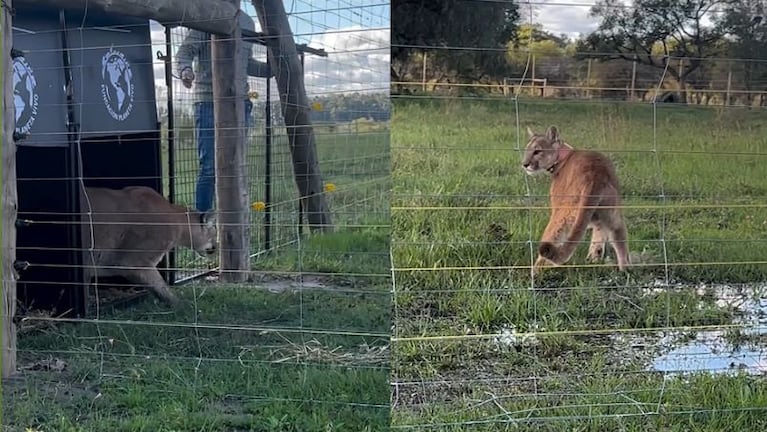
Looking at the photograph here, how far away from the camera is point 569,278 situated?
15.5 feet

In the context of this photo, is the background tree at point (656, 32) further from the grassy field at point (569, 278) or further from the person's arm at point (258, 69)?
the person's arm at point (258, 69)

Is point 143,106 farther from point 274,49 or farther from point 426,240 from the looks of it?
point 426,240

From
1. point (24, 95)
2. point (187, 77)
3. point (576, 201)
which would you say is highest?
point (187, 77)

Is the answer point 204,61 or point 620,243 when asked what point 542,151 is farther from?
point 204,61

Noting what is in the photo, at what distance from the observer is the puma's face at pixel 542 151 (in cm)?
457

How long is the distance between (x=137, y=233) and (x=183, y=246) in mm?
278

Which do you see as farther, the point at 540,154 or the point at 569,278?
the point at 569,278

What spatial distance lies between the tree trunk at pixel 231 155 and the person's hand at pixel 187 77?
0.97ft

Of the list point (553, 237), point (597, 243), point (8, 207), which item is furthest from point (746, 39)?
point (8, 207)

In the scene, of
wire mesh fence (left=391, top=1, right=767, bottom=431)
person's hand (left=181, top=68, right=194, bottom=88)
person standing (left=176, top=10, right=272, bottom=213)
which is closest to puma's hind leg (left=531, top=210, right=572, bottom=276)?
wire mesh fence (left=391, top=1, right=767, bottom=431)

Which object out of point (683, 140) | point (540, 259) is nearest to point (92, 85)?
point (540, 259)

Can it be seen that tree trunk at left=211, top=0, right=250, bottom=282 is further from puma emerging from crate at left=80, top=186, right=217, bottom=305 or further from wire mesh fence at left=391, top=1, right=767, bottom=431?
wire mesh fence at left=391, top=1, right=767, bottom=431

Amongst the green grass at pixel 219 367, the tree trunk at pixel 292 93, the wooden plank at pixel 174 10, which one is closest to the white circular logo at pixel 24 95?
the wooden plank at pixel 174 10

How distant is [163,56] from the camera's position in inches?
183
